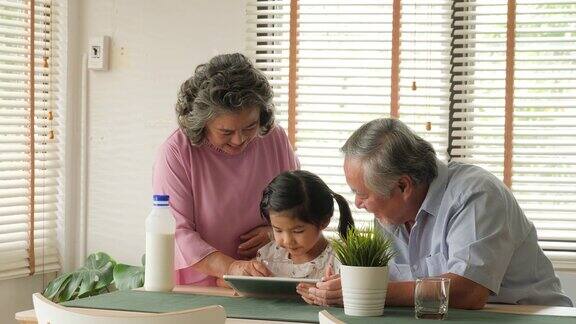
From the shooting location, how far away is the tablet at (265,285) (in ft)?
7.20

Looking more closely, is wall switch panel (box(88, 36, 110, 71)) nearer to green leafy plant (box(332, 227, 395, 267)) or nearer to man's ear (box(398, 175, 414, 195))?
man's ear (box(398, 175, 414, 195))

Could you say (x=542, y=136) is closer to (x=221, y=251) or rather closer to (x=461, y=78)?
(x=461, y=78)

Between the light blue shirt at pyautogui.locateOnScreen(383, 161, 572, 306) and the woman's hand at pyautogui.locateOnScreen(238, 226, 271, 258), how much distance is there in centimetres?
44

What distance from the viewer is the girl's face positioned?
8.61 feet

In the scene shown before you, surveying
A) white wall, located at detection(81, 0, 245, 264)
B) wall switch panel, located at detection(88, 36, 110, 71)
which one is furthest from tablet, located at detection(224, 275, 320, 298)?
wall switch panel, located at detection(88, 36, 110, 71)

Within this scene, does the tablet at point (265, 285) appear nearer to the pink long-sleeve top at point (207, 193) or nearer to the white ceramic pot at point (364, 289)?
the white ceramic pot at point (364, 289)

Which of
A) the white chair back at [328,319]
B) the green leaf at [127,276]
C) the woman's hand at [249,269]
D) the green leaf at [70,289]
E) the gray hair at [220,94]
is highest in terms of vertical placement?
the gray hair at [220,94]

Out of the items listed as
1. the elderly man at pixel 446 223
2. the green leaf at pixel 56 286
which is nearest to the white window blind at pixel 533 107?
the elderly man at pixel 446 223

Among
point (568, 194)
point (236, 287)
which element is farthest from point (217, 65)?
point (568, 194)

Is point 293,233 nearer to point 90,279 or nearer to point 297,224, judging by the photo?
point 297,224

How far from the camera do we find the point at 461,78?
12.6 feet

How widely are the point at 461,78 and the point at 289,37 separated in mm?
749

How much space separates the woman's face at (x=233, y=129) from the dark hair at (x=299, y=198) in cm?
15

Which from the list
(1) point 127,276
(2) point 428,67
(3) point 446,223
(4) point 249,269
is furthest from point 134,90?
(3) point 446,223
